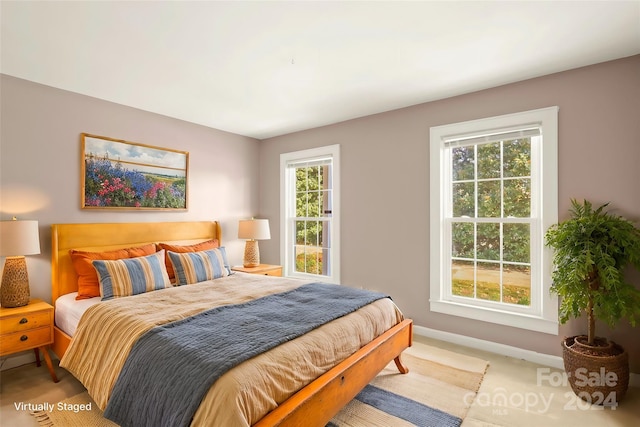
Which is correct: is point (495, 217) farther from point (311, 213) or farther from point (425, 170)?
point (311, 213)

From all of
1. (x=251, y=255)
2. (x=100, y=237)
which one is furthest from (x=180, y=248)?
(x=251, y=255)

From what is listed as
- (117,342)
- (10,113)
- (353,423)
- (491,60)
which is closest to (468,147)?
(491,60)

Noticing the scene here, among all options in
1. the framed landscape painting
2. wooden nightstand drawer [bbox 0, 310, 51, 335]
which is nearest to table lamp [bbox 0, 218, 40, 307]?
wooden nightstand drawer [bbox 0, 310, 51, 335]

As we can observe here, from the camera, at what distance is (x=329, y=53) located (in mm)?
2447

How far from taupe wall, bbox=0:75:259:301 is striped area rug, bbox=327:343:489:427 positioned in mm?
2942

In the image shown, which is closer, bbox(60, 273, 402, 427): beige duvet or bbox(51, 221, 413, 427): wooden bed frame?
bbox(60, 273, 402, 427): beige duvet

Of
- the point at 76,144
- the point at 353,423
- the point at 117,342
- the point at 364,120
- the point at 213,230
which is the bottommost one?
the point at 353,423

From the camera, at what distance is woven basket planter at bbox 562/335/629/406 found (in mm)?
2209

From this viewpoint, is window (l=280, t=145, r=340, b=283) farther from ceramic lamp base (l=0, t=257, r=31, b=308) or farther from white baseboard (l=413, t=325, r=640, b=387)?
ceramic lamp base (l=0, t=257, r=31, b=308)

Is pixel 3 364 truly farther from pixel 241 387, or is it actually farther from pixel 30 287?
pixel 241 387

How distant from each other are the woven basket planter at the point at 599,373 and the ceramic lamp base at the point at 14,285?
14.1 feet

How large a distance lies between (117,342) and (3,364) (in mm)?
1691

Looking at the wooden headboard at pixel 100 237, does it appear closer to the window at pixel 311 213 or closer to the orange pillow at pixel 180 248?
the orange pillow at pixel 180 248

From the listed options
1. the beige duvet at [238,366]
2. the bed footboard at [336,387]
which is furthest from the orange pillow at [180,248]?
the bed footboard at [336,387]
